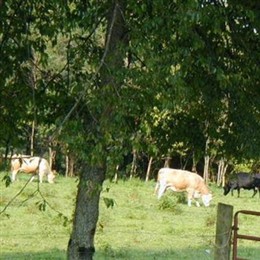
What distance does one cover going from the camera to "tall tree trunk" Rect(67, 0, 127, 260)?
18.9ft

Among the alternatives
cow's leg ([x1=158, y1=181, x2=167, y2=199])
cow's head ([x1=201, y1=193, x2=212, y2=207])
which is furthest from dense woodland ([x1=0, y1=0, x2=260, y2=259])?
cow's leg ([x1=158, y1=181, x2=167, y2=199])

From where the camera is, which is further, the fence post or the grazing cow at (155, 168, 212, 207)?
the grazing cow at (155, 168, 212, 207)

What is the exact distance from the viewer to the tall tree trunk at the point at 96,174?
575 cm

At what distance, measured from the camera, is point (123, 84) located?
18.6 ft

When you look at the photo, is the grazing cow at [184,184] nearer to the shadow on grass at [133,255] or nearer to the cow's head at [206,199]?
the cow's head at [206,199]

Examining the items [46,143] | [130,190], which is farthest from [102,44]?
[130,190]

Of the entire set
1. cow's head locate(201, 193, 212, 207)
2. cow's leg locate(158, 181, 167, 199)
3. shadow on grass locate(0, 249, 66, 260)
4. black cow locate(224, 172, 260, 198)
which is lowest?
shadow on grass locate(0, 249, 66, 260)

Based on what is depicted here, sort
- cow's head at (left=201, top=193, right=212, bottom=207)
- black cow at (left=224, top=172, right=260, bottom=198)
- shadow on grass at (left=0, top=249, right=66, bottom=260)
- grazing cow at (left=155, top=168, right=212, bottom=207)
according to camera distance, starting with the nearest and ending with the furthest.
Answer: shadow on grass at (left=0, top=249, right=66, bottom=260) < cow's head at (left=201, top=193, right=212, bottom=207) < grazing cow at (left=155, top=168, right=212, bottom=207) < black cow at (left=224, top=172, right=260, bottom=198)

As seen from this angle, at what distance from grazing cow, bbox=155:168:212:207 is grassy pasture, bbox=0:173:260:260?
1.60 metres

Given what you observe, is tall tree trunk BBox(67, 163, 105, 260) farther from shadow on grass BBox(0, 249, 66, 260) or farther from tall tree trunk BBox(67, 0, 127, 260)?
shadow on grass BBox(0, 249, 66, 260)

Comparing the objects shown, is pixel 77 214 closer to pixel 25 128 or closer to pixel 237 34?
pixel 25 128

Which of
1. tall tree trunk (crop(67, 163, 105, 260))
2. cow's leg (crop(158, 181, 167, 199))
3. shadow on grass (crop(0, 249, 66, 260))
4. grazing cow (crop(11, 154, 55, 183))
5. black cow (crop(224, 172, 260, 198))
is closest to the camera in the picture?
grazing cow (crop(11, 154, 55, 183))

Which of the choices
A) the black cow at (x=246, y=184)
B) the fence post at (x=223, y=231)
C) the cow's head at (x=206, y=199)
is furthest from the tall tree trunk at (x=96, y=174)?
the black cow at (x=246, y=184)

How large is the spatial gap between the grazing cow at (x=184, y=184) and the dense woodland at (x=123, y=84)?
1491 centimetres
